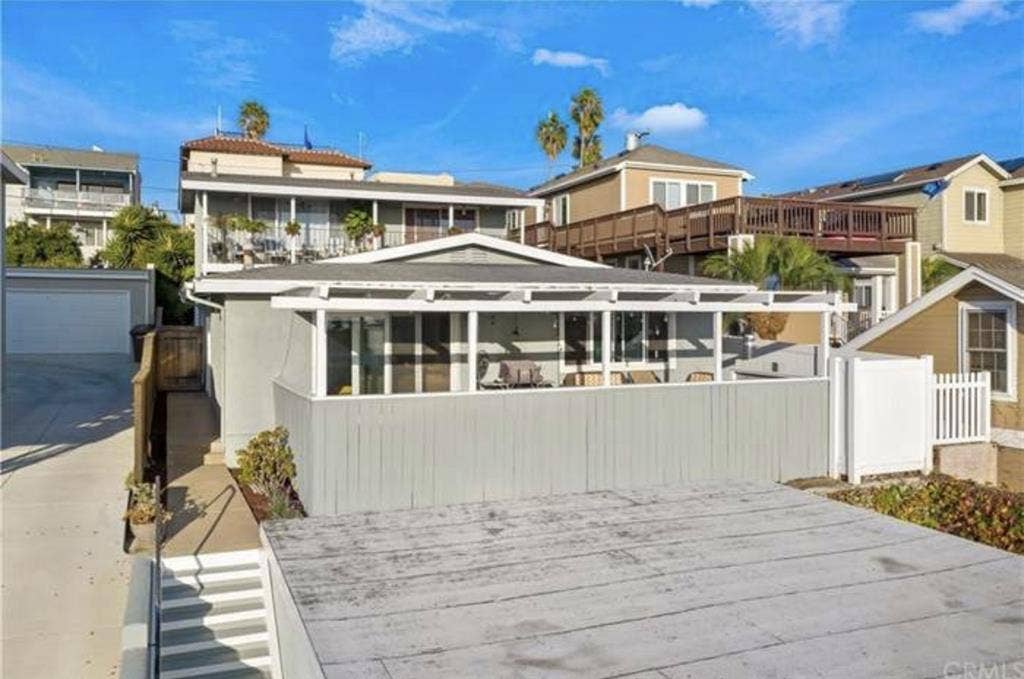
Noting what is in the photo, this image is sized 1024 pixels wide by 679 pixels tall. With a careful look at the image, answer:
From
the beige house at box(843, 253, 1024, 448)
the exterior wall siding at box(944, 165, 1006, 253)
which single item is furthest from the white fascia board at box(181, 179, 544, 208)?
the exterior wall siding at box(944, 165, 1006, 253)

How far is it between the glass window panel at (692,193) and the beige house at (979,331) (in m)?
12.0

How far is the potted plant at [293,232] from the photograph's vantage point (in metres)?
19.0

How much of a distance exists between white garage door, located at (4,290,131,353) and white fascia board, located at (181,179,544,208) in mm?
11178

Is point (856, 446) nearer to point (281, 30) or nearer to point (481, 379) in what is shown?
point (481, 379)

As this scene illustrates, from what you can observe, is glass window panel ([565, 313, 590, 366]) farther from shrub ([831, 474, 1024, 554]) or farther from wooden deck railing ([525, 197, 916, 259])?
wooden deck railing ([525, 197, 916, 259])

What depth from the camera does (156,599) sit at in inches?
269

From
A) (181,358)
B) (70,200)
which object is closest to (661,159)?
(181,358)

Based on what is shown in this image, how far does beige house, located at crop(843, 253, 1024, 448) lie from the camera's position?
40.2ft

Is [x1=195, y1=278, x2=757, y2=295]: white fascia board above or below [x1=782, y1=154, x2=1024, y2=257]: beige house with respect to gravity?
below

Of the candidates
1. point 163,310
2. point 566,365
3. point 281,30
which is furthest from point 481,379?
point 163,310

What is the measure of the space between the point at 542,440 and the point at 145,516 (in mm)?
4627

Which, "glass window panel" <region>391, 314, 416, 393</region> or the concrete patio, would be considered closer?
the concrete patio

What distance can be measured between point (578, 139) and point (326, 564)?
47413 mm

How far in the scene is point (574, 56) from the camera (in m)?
31.4
